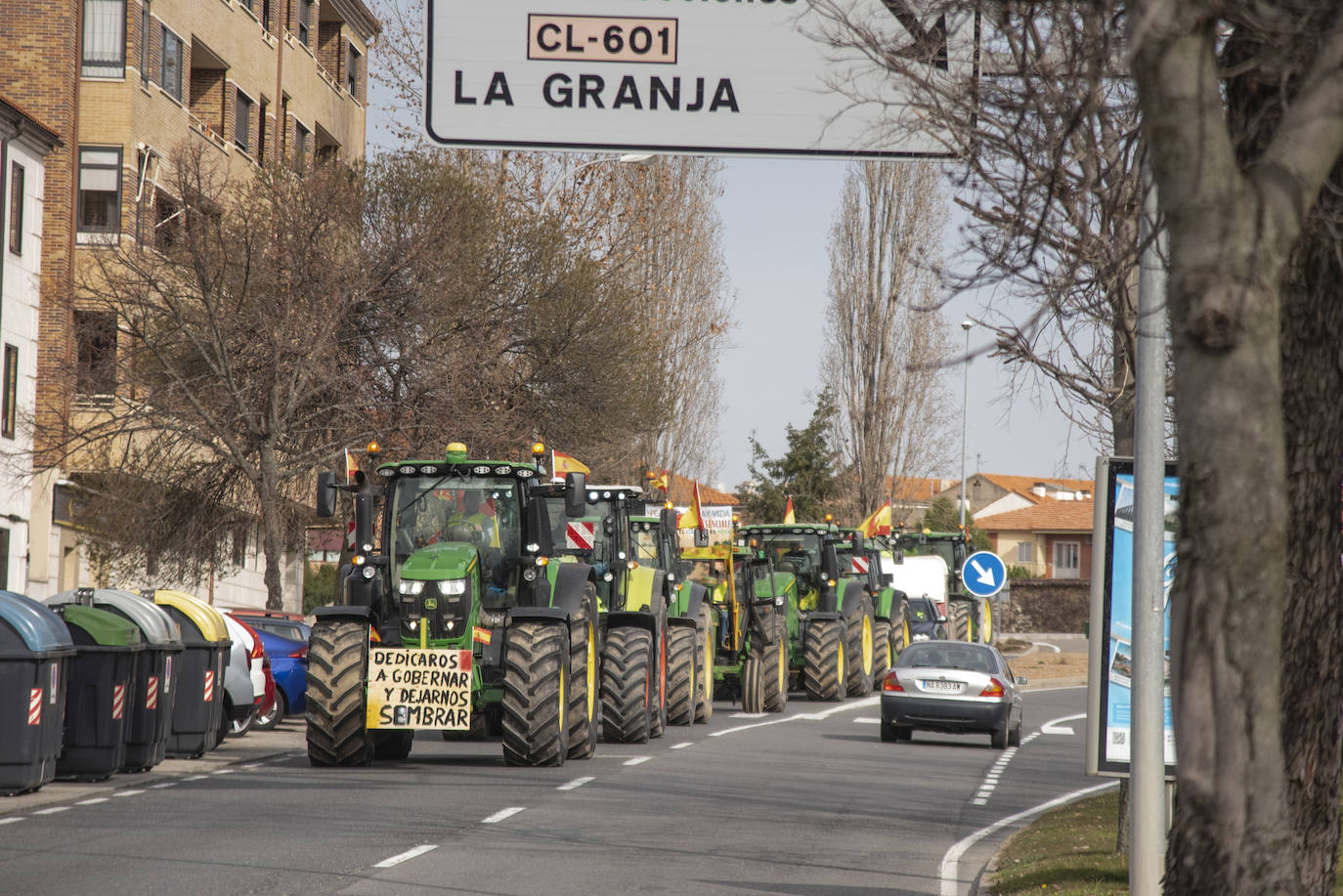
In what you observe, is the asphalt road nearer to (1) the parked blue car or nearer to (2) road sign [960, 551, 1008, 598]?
(1) the parked blue car

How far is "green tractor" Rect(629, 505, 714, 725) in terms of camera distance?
24422mm

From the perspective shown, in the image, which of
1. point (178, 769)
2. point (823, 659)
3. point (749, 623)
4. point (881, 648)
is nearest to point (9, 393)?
point (749, 623)

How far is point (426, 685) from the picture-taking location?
55.9 ft

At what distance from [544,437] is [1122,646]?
27.7 m

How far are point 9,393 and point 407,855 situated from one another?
2423cm

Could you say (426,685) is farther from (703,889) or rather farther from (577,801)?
(703,889)

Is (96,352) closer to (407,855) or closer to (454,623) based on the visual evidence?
(454,623)

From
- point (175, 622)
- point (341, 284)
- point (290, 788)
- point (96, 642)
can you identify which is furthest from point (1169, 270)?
point (341, 284)

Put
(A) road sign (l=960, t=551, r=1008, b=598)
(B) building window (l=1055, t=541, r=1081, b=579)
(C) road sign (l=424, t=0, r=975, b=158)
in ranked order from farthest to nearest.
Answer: (B) building window (l=1055, t=541, r=1081, b=579), (A) road sign (l=960, t=551, r=1008, b=598), (C) road sign (l=424, t=0, r=975, b=158)

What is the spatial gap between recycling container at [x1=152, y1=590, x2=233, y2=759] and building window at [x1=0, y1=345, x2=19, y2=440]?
15.2 metres

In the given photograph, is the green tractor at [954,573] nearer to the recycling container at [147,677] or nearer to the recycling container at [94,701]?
the recycling container at [147,677]

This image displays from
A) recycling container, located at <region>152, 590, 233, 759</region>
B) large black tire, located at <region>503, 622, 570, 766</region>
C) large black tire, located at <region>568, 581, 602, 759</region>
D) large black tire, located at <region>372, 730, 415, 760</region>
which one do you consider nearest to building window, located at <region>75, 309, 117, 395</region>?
recycling container, located at <region>152, 590, 233, 759</region>

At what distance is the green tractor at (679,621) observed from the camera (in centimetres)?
2442

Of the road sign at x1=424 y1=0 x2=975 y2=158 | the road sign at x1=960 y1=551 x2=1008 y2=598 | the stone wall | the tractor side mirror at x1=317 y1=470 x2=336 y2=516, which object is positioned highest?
the road sign at x1=424 y1=0 x2=975 y2=158
